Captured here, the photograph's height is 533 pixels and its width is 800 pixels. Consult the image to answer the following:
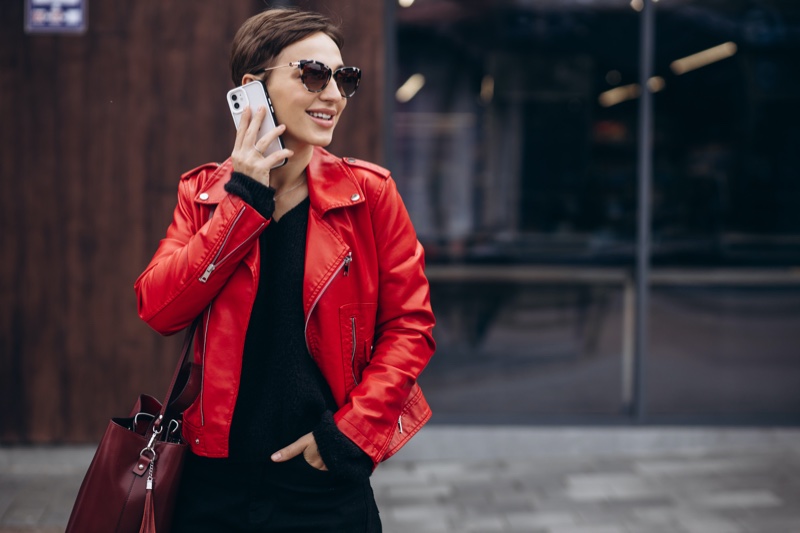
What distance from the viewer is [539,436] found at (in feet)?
19.6

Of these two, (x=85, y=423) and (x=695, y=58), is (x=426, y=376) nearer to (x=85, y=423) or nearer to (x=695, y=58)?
(x=85, y=423)

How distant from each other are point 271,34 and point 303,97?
0.17 m

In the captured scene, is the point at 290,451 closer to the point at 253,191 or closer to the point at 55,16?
the point at 253,191

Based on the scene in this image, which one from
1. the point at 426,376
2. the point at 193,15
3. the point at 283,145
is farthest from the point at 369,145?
the point at 283,145

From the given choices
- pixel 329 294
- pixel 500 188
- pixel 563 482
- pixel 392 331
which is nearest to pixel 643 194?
pixel 500 188

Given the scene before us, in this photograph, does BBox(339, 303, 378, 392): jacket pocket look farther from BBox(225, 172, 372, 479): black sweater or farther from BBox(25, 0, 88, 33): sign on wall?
BBox(25, 0, 88, 33): sign on wall

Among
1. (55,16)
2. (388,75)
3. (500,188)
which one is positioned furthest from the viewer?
(500,188)

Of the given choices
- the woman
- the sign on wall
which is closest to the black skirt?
the woman

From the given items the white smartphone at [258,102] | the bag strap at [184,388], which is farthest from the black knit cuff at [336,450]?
the white smartphone at [258,102]

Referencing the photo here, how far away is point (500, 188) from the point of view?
6.38m

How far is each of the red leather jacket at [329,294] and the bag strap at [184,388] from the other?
29 mm

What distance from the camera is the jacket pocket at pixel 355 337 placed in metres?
2.12

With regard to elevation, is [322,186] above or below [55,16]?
below

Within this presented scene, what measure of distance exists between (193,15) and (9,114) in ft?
4.05
